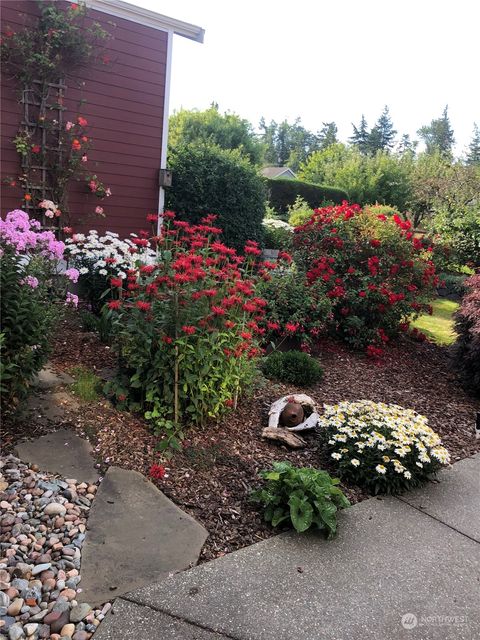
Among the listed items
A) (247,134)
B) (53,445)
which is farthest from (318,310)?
(247,134)

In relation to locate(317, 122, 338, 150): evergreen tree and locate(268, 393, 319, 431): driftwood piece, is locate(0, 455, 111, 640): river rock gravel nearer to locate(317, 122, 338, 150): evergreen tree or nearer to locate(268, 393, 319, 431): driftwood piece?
locate(268, 393, 319, 431): driftwood piece

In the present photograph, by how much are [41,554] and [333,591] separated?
1.12 metres

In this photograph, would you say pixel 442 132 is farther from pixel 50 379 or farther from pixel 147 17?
pixel 50 379

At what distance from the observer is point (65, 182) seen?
5.92 metres

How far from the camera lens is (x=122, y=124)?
251 inches

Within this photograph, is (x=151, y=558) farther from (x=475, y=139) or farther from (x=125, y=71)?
(x=475, y=139)

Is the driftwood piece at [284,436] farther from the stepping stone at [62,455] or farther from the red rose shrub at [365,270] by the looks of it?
the red rose shrub at [365,270]

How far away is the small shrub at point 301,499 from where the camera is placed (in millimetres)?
2248

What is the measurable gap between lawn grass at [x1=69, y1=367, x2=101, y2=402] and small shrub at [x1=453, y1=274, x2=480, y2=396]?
315cm

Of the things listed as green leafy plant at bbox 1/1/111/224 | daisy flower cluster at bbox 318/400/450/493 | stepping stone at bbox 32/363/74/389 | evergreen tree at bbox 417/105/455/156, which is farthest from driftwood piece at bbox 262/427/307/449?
evergreen tree at bbox 417/105/455/156

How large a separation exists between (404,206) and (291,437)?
67.3 feet

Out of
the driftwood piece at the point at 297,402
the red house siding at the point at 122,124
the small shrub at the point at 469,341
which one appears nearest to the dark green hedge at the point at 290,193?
the red house siding at the point at 122,124

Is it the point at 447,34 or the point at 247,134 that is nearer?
the point at 447,34

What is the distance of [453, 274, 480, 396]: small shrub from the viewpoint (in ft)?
14.6
